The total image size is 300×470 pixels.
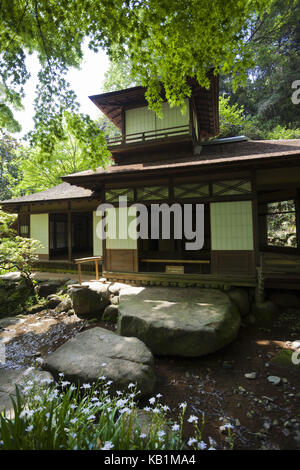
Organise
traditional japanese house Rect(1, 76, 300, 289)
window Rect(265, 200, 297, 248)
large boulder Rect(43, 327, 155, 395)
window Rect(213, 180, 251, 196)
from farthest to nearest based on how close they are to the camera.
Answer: window Rect(265, 200, 297, 248) → window Rect(213, 180, 251, 196) → traditional japanese house Rect(1, 76, 300, 289) → large boulder Rect(43, 327, 155, 395)

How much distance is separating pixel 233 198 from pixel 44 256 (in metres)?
10.4

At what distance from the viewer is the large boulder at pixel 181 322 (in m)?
4.51

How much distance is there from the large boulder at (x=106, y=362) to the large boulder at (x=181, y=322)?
0.56m

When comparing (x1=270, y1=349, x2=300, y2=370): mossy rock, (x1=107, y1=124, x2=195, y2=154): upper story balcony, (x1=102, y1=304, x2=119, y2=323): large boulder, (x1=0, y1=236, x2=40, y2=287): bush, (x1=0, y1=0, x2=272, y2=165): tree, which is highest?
(x1=107, y1=124, x2=195, y2=154): upper story balcony

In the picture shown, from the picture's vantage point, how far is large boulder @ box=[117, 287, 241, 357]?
4.51m

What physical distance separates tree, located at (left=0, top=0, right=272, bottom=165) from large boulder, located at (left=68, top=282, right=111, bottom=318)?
423cm

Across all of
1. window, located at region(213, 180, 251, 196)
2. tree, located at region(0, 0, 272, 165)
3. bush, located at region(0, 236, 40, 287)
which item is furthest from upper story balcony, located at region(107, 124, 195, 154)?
bush, located at region(0, 236, 40, 287)

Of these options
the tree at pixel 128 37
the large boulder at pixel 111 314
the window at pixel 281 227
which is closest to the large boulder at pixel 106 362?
the large boulder at pixel 111 314

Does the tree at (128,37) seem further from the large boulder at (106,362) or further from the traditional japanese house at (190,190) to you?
the large boulder at (106,362)

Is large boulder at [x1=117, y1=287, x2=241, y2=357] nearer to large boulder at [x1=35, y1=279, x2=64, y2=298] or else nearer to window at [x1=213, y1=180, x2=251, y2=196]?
window at [x1=213, y1=180, x2=251, y2=196]

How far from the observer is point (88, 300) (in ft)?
23.3

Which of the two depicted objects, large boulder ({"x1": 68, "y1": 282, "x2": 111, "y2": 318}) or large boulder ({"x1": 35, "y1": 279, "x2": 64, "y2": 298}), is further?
large boulder ({"x1": 35, "y1": 279, "x2": 64, "y2": 298})

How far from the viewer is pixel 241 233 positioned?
698 cm
